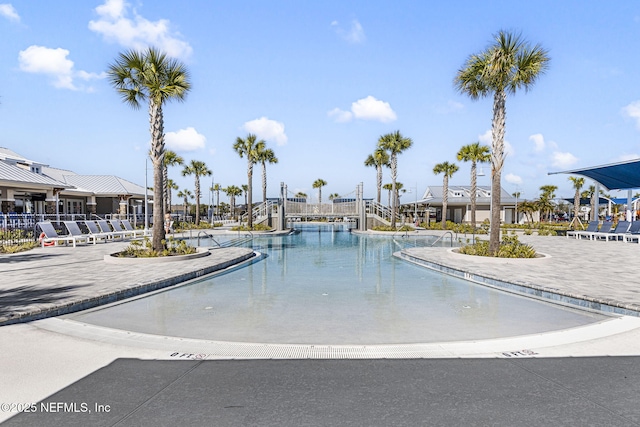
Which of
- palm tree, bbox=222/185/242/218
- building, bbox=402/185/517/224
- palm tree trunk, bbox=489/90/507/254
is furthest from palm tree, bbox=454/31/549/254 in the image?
palm tree, bbox=222/185/242/218

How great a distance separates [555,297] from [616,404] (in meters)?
5.27

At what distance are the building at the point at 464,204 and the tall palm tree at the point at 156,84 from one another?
126 feet

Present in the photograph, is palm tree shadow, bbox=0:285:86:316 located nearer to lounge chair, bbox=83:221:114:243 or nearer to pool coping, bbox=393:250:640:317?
pool coping, bbox=393:250:640:317

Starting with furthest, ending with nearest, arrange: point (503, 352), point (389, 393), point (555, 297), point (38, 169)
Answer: point (38, 169) → point (555, 297) → point (503, 352) → point (389, 393)

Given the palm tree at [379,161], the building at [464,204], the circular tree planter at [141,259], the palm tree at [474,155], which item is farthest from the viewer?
the building at [464,204]

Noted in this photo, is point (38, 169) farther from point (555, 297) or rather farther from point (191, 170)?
point (555, 297)

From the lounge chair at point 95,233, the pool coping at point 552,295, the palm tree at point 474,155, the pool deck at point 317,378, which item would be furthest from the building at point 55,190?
the palm tree at point 474,155

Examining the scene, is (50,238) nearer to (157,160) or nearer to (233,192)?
(157,160)

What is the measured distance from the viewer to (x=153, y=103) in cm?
1448

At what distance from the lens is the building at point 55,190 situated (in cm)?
2548

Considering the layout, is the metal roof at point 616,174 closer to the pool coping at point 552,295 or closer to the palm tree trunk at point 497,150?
the palm tree trunk at point 497,150

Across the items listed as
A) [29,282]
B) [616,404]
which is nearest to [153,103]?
[29,282]

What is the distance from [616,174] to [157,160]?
2853cm

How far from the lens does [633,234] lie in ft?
79.2
